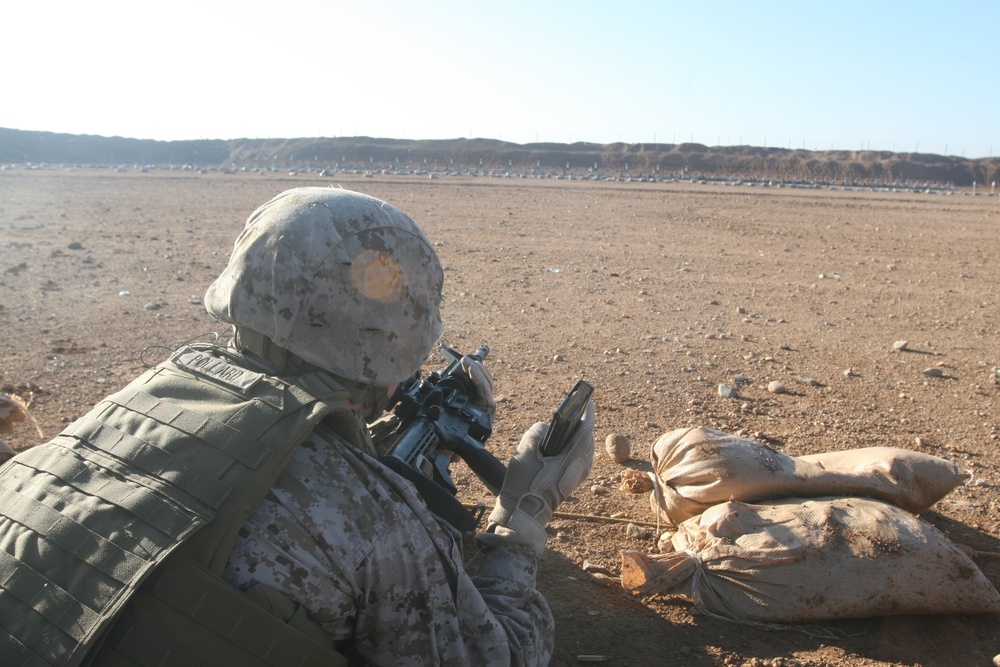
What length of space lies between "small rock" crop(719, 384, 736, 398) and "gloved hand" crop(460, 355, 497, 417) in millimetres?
2409

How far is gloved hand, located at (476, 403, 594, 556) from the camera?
2.33 metres

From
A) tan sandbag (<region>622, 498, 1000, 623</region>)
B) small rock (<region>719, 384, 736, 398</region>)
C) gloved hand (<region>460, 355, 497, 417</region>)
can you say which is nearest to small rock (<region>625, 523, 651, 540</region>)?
tan sandbag (<region>622, 498, 1000, 623</region>)

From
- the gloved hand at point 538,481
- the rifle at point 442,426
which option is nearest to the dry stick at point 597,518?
the rifle at point 442,426

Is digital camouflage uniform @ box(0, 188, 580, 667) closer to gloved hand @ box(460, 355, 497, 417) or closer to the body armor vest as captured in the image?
the body armor vest

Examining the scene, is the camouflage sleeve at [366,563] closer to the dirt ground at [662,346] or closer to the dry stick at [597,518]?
the dirt ground at [662,346]

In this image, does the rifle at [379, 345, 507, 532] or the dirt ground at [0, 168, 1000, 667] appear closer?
the rifle at [379, 345, 507, 532]

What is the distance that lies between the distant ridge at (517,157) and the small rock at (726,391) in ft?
204

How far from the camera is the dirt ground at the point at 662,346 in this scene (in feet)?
8.95

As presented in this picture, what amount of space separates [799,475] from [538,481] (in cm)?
121

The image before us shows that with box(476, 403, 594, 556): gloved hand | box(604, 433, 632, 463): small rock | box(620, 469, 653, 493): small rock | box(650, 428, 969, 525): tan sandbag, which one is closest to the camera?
box(476, 403, 594, 556): gloved hand

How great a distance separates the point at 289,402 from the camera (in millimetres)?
1601

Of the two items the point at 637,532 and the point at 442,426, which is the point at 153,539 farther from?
the point at 637,532

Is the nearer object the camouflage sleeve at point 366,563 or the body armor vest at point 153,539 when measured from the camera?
the body armor vest at point 153,539

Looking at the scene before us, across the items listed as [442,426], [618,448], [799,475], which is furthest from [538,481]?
[618,448]
